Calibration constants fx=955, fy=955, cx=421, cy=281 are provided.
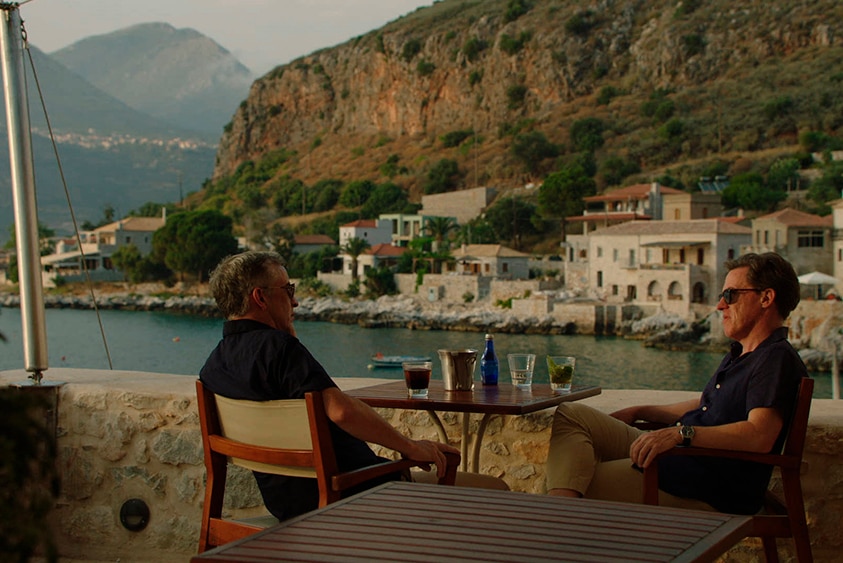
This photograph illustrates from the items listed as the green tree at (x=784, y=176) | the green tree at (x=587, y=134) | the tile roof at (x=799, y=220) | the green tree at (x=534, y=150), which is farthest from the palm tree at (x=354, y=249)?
the green tree at (x=784, y=176)

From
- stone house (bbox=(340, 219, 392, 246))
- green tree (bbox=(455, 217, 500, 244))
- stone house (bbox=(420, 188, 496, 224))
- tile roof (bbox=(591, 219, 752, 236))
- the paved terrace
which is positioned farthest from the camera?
stone house (bbox=(420, 188, 496, 224))

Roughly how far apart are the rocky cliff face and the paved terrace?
50.3 meters

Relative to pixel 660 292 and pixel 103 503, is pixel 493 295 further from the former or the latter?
pixel 103 503

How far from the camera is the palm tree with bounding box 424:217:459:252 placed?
154 ft

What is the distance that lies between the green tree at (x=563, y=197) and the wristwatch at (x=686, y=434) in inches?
1659

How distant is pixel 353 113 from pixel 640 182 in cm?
3584

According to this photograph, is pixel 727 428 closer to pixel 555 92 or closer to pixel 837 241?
pixel 837 241

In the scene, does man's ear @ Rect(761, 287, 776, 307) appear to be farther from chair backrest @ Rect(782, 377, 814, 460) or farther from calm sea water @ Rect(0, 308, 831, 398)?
calm sea water @ Rect(0, 308, 831, 398)

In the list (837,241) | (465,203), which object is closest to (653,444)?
(837,241)

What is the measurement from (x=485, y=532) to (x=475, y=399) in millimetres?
893

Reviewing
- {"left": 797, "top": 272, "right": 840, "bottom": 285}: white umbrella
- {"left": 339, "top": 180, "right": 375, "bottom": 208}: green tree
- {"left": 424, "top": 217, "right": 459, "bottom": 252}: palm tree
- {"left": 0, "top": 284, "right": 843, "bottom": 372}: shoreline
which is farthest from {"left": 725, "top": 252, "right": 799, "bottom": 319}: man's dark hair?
{"left": 339, "top": 180, "right": 375, "bottom": 208}: green tree

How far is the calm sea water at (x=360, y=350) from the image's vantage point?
25.5 m

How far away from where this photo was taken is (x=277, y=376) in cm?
164

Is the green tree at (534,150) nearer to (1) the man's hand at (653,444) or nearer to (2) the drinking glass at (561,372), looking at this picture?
(2) the drinking glass at (561,372)
